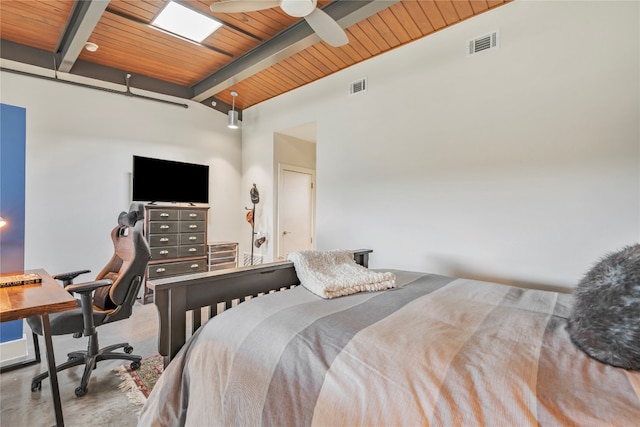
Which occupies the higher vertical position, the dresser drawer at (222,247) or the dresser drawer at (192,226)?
the dresser drawer at (192,226)

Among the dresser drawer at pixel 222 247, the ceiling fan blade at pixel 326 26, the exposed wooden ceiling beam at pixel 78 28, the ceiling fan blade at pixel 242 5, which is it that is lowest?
the dresser drawer at pixel 222 247

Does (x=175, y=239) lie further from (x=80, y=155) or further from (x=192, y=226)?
(x=80, y=155)

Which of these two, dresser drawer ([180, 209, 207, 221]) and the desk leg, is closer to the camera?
the desk leg

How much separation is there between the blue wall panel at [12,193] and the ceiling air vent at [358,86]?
329 cm

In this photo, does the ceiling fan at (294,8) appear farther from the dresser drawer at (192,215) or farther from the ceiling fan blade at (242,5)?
the dresser drawer at (192,215)

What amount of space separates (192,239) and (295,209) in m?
1.71

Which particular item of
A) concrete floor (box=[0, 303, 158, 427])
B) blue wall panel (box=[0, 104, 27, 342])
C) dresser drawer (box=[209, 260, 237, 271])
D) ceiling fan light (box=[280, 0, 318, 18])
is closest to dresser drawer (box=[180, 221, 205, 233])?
dresser drawer (box=[209, 260, 237, 271])

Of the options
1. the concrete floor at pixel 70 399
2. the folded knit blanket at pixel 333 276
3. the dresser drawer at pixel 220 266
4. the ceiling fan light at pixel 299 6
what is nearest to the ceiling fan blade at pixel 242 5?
the ceiling fan light at pixel 299 6

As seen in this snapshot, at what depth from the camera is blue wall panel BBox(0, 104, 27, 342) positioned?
8.13 feet

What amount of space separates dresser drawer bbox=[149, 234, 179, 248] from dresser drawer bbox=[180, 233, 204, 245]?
3.4 inches

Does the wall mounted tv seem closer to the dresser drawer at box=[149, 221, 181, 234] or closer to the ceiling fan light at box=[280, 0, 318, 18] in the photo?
the dresser drawer at box=[149, 221, 181, 234]

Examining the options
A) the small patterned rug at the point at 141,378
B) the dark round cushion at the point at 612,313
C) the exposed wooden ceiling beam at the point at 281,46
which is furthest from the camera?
the exposed wooden ceiling beam at the point at 281,46

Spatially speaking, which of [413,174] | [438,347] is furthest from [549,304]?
[413,174]

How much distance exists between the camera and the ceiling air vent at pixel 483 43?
2.68m
